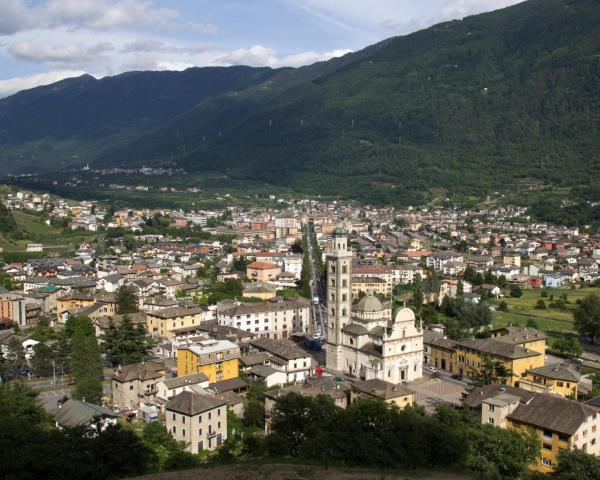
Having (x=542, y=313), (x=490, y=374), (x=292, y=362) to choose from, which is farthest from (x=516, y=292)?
(x=292, y=362)

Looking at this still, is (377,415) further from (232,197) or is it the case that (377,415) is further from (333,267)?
(232,197)

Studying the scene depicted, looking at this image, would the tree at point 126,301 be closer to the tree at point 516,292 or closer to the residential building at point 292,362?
the residential building at point 292,362

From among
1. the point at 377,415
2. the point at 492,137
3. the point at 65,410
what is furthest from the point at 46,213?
the point at 492,137

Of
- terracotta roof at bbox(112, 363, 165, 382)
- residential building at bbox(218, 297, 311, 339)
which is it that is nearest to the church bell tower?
residential building at bbox(218, 297, 311, 339)

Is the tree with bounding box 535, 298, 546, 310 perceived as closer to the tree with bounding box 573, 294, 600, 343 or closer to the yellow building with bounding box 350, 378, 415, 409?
the tree with bounding box 573, 294, 600, 343

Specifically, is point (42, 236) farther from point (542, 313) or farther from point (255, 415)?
point (255, 415)

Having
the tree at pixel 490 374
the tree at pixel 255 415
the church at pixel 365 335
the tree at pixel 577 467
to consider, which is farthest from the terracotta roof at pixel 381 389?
the tree at pixel 577 467

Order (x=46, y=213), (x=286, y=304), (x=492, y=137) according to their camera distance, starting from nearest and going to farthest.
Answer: (x=286, y=304) → (x=46, y=213) → (x=492, y=137)
